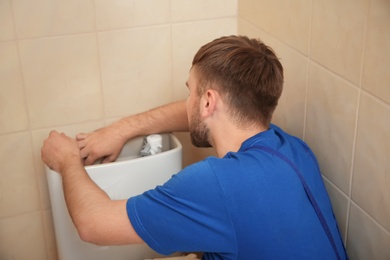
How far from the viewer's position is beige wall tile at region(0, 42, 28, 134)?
149cm

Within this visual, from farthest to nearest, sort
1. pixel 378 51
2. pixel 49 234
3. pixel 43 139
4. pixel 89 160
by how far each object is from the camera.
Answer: pixel 49 234, pixel 43 139, pixel 89 160, pixel 378 51

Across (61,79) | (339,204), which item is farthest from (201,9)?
(339,204)

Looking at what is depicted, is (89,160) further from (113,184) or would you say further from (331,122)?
(331,122)

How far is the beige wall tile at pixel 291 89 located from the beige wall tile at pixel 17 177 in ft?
2.30

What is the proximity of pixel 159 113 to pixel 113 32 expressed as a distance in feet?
0.84

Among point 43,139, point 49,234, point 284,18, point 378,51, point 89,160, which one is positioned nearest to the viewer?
point 378,51

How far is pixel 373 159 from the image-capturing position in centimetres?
112

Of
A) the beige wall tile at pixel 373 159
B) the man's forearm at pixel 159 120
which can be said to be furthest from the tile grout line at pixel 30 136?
the beige wall tile at pixel 373 159

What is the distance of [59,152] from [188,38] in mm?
516

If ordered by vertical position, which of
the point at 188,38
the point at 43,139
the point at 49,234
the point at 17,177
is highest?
the point at 188,38

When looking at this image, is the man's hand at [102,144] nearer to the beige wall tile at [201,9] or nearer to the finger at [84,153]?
the finger at [84,153]

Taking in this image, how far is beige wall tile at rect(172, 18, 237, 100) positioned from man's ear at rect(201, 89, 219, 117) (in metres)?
0.45

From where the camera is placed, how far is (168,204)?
43.5 inches

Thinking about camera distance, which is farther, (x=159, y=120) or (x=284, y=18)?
(x=159, y=120)
